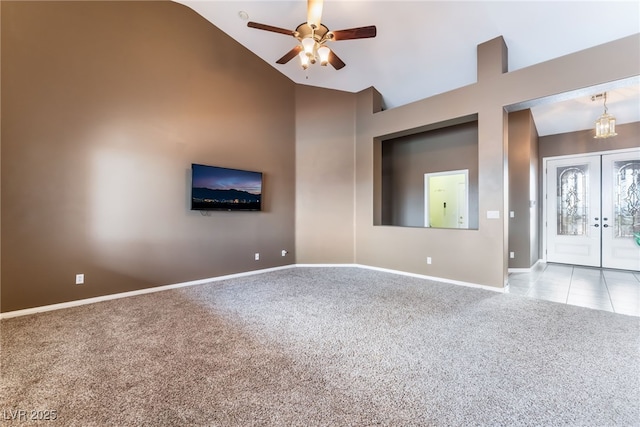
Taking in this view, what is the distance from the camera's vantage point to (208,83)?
414cm

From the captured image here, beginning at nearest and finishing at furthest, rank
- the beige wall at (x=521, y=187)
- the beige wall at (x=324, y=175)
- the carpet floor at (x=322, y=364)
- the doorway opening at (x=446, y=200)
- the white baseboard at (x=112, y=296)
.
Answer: the carpet floor at (x=322, y=364)
the white baseboard at (x=112, y=296)
the beige wall at (x=521, y=187)
the beige wall at (x=324, y=175)
the doorway opening at (x=446, y=200)

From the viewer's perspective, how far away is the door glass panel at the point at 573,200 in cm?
530

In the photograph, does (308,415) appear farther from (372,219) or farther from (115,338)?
(372,219)

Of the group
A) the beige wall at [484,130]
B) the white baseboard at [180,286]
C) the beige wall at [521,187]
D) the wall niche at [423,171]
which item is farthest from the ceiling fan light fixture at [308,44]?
the beige wall at [521,187]

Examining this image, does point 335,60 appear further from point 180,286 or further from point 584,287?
point 584,287

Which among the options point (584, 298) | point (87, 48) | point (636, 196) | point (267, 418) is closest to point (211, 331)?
point (267, 418)

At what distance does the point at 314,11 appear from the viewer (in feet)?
8.61

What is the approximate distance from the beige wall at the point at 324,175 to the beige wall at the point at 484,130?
480mm

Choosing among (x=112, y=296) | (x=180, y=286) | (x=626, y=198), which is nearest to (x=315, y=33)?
(x=180, y=286)

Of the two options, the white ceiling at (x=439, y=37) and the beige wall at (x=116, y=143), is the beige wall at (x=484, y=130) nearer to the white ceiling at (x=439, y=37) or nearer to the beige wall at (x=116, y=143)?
the white ceiling at (x=439, y=37)

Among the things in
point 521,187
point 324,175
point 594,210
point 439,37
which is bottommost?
point 594,210

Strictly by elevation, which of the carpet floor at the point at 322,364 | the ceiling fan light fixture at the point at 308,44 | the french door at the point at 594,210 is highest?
the ceiling fan light fixture at the point at 308,44

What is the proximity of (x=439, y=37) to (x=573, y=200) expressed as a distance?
15.3 ft

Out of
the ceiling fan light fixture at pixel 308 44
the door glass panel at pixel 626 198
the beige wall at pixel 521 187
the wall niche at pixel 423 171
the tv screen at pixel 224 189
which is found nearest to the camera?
the ceiling fan light fixture at pixel 308 44
